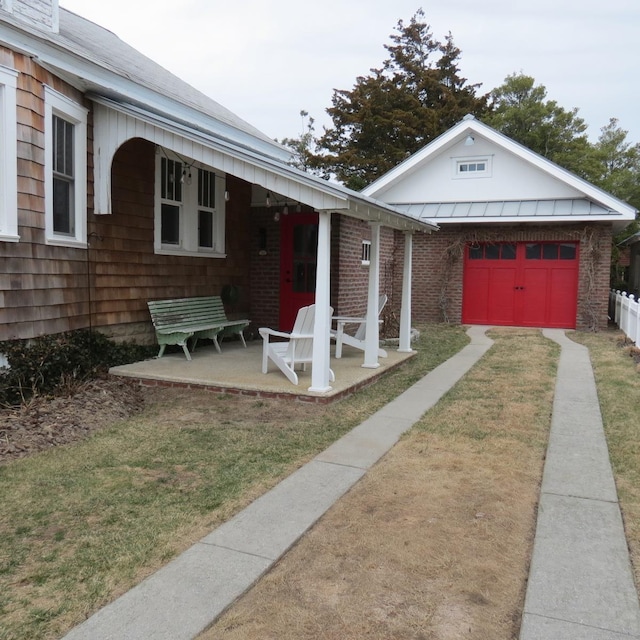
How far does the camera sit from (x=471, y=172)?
16.9 m

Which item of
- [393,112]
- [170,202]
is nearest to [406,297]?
[170,202]

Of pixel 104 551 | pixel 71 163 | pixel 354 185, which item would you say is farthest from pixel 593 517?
pixel 354 185

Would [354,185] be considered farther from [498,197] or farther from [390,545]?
[390,545]

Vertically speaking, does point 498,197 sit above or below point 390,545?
above

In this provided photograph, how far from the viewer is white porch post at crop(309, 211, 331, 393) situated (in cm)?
668

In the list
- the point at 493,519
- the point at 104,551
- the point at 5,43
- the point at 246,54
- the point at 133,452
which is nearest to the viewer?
the point at 104,551

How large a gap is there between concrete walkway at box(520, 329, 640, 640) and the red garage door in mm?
10769

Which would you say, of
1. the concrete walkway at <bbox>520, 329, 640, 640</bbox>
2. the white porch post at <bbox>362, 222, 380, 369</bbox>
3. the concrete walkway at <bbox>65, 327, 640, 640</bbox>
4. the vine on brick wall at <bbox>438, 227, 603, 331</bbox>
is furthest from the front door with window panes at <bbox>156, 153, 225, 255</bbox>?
the vine on brick wall at <bbox>438, 227, 603, 331</bbox>

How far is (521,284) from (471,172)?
344 cm

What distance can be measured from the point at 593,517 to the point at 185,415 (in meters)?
3.98

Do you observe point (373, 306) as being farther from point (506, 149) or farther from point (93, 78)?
point (506, 149)

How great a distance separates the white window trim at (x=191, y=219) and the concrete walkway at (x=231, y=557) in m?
4.89

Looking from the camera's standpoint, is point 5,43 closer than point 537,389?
Yes

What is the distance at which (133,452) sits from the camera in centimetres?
507
